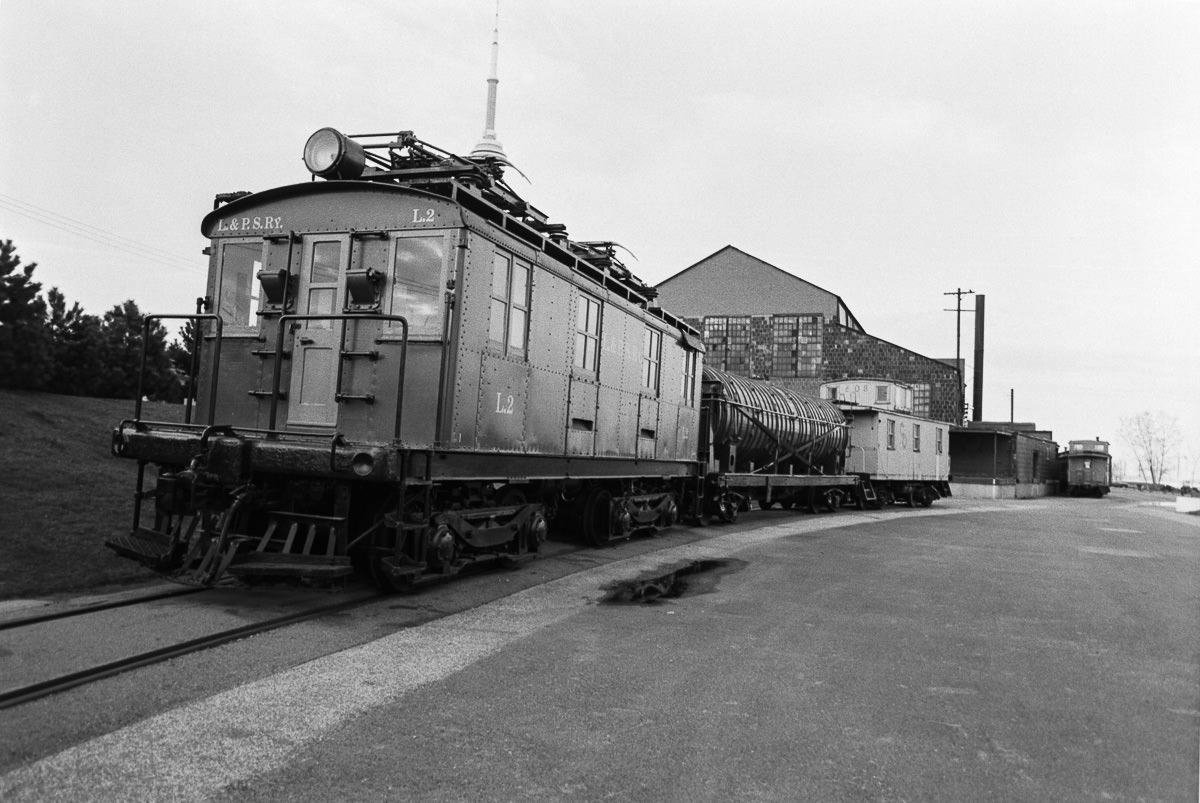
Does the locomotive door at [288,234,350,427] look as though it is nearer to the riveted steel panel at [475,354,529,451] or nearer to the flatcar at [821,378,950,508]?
the riveted steel panel at [475,354,529,451]

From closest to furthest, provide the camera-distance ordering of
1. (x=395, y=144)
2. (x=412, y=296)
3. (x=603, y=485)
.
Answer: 1. (x=412, y=296)
2. (x=395, y=144)
3. (x=603, y=485)

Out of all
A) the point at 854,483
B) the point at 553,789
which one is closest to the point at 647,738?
the point at 553,789

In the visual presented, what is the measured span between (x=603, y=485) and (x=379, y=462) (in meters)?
5.88

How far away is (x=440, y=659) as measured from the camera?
5.48 meters

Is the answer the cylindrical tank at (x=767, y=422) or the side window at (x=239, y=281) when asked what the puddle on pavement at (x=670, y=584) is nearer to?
the side window at (x=239, y=281)

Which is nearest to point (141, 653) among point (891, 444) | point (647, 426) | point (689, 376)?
point (647, 426)

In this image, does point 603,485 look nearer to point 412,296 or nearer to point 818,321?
point 412,296

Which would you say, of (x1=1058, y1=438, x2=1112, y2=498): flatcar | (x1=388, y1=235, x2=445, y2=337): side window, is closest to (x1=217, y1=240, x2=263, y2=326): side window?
(x1=388, y1=235, x2=445, y2=337): side window

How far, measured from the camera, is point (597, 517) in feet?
39.0

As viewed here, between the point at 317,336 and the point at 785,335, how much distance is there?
42375 millimetres

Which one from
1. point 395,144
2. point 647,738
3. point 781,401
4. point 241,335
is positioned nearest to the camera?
point 647,738

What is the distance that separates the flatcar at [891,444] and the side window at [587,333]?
16.0 metres

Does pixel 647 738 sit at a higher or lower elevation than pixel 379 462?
lower

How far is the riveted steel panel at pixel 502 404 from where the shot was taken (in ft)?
25.9
